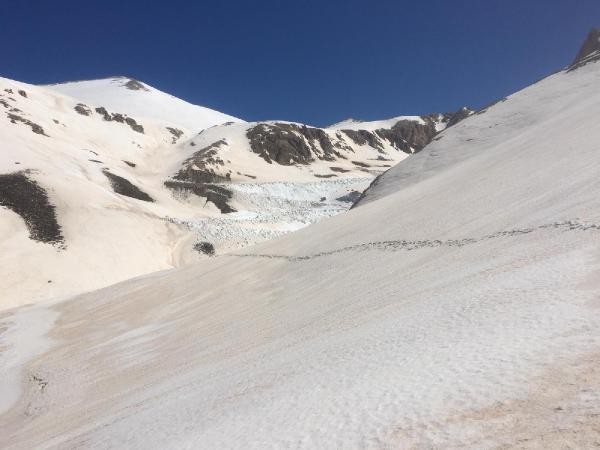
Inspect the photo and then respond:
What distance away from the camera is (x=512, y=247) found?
32.6 ft

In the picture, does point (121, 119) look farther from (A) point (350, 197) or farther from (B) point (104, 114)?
(A) point (350, 197)

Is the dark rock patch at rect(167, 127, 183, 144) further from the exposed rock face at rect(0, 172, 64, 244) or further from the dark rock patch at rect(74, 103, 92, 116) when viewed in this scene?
the exposed rock face at rect(0, 172, 64, 244)

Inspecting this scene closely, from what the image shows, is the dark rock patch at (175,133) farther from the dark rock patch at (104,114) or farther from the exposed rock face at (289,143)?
the exposed rock face at (289,143)

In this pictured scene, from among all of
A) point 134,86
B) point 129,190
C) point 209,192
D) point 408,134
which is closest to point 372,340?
point 129,190

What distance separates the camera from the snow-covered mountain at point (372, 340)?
444cm

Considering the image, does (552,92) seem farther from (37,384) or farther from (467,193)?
(37,384)

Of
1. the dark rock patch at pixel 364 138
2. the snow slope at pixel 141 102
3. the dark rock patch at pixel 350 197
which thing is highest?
the snow slope at pixel 141 102

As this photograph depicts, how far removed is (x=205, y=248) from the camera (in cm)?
4150

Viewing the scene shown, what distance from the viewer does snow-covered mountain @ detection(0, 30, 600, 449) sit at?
444 centimetres

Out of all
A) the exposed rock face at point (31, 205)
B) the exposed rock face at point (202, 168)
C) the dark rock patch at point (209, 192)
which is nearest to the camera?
the exposed rock face at point (31, 205)

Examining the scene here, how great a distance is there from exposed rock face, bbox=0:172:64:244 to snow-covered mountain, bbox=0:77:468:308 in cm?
13

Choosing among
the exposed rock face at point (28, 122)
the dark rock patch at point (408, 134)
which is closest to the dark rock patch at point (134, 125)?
the exposed rock face at point (28, 122)

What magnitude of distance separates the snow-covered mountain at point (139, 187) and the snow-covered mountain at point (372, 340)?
12254mm

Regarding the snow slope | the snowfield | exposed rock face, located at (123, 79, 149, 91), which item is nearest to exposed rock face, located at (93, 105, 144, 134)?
the snowfield
